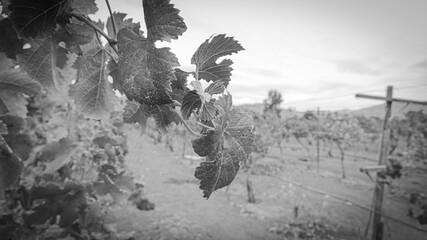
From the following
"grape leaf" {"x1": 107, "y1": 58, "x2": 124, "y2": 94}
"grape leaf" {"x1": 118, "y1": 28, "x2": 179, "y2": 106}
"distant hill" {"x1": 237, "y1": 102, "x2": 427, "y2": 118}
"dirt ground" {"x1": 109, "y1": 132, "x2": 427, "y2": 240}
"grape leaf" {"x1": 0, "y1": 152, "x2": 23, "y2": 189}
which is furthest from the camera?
"distant hill" {"x1": 237, "y1": 102, "x2": 427, "y2": 118}

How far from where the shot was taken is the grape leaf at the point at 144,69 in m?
0.48

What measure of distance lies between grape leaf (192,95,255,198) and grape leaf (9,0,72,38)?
0.39 metres

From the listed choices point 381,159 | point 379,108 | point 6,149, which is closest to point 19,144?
point 6,149

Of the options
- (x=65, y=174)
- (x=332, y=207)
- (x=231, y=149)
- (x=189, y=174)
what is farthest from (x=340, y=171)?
(x=231, y=149)

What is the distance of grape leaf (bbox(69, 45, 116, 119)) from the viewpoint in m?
0.73

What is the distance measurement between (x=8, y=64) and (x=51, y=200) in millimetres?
1180

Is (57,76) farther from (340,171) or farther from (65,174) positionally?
(340,171)

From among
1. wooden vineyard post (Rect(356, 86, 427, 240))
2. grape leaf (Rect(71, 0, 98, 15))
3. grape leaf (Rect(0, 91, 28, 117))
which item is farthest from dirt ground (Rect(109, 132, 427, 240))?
grape leaf (Rect(71, 0, 98, 15))

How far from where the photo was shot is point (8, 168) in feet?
4.16

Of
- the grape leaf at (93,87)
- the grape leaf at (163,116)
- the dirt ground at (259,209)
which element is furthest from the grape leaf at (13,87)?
the dirt ground at (259,209)

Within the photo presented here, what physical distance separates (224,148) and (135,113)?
34 centimetres

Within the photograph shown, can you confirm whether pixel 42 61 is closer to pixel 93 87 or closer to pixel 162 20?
pixel 93 87

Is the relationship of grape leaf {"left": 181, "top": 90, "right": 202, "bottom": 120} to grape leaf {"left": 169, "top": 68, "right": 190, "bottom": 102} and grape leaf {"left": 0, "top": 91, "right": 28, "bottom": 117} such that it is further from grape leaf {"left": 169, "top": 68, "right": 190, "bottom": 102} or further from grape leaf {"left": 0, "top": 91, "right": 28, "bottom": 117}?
grape leaf {"left": 0, "top": 91, "right": 28, "bottom": 117}

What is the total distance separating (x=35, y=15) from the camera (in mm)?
521
